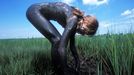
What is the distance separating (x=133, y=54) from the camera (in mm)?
3420

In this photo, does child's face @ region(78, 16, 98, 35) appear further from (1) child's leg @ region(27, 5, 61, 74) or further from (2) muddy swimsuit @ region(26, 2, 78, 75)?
(1) child's leg @ region(27, 5, 61, 74)

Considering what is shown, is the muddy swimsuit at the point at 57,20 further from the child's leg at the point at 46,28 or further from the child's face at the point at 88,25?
the child's face at the point at 88,25

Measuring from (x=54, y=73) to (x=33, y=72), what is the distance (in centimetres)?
27

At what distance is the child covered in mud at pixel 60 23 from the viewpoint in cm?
335

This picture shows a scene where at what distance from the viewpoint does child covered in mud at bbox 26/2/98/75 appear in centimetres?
335

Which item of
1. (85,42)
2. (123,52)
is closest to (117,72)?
(123,52)

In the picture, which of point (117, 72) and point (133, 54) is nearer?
point (117, 72)

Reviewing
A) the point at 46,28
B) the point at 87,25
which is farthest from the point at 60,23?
the point at 87,25

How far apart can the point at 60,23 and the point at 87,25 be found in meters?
0.50

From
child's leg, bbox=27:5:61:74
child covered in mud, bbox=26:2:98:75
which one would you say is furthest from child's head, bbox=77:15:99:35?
child's leg, bbox=27:5:61:74

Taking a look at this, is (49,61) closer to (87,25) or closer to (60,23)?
(60,23)

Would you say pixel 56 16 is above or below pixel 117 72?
above

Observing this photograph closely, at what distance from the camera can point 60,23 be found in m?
3.88

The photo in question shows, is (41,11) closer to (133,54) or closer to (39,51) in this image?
(39,51)
